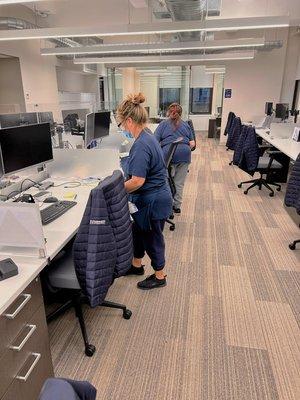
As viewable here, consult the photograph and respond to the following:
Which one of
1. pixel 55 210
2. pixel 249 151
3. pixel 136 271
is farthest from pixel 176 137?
pixel 55 210

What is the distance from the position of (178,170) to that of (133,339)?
2.24 m

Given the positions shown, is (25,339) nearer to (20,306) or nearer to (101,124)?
(20,306)

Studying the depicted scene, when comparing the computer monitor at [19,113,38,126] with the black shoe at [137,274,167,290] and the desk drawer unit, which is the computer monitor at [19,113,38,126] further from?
the desk drawer unit

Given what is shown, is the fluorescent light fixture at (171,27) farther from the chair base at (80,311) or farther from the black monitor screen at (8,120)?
the chair base at (80,311)

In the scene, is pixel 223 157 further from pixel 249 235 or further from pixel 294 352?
pixel 294 352

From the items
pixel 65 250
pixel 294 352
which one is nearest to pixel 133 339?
pixel 65 250

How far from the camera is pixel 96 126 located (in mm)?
3500

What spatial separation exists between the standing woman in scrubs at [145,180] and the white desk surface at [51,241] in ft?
1.30

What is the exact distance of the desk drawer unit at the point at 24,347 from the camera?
110cm

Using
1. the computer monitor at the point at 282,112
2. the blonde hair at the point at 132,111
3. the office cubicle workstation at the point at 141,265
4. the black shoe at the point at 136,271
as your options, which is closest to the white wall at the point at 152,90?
the computer monitor at the point at 282,112

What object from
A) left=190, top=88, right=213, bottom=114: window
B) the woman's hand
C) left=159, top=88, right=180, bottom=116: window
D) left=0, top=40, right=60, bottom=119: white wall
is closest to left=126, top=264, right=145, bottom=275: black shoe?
the woman's hand

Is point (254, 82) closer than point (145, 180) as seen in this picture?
No

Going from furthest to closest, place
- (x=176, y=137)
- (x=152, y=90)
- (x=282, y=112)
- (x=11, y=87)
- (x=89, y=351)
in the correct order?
(x=152, y=90)
(x=11, y=87)
(x=282, y=112)
(x=176, y=137)
(x=89, y=351)

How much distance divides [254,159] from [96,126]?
7.60 ft
